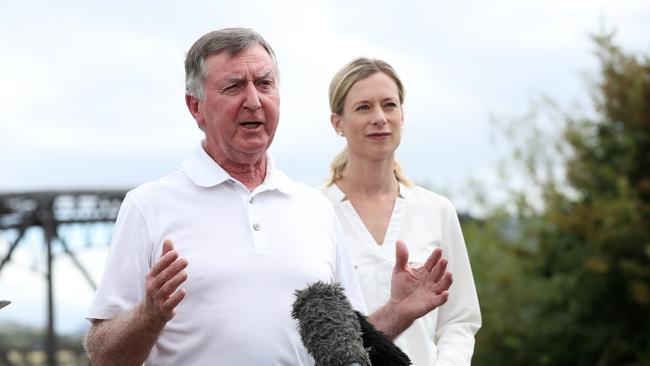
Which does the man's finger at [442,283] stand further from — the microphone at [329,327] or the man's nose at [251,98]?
the microphone at [329,327]

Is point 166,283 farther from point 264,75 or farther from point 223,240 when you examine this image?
point 264,75

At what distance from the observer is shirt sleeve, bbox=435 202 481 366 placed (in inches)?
178

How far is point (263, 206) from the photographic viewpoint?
11.8 ft

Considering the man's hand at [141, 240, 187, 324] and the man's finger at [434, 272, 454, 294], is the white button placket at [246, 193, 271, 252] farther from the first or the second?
the man's finger at [434, 272, 454, 294]

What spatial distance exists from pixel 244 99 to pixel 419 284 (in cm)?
97

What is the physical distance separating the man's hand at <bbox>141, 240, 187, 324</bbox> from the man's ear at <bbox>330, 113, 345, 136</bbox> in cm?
208

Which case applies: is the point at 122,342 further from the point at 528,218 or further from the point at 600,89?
Result: the point at 528,218

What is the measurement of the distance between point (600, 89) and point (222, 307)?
725 inches

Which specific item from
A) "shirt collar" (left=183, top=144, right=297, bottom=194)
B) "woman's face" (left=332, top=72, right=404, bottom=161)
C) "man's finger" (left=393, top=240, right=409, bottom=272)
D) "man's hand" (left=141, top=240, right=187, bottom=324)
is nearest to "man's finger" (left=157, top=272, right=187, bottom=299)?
"man's hand" (left=141, top=240, right=187, bottom=324)

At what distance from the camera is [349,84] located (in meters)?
4.97

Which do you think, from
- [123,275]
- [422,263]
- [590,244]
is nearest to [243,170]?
[123,275]

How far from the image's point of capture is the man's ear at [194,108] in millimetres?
3716

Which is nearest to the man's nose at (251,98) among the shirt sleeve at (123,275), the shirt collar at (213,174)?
the shirt collar at (213,174)

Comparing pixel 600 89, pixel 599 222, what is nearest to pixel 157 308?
pixel 599 222
